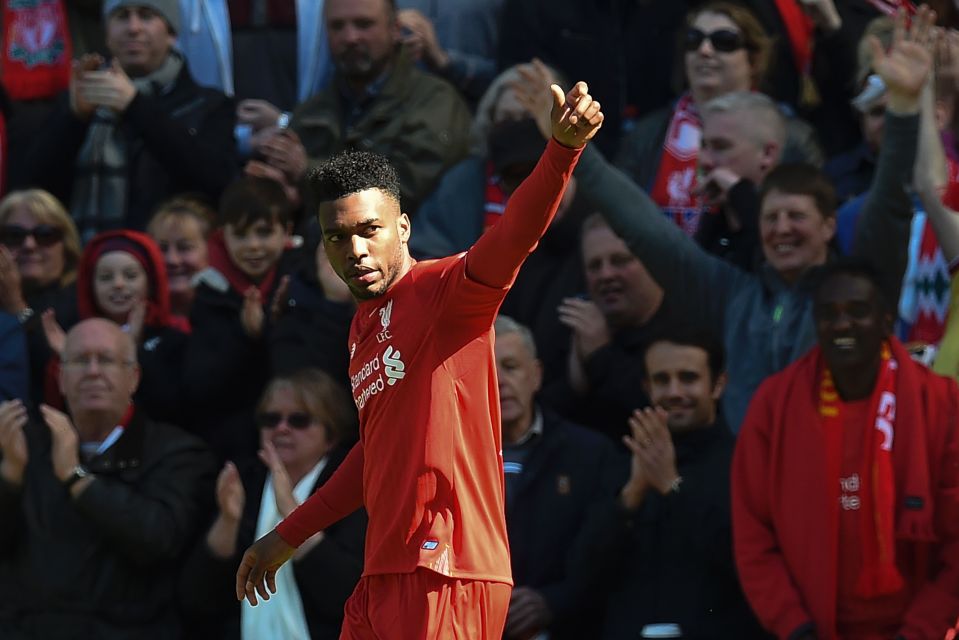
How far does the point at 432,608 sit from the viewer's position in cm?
557

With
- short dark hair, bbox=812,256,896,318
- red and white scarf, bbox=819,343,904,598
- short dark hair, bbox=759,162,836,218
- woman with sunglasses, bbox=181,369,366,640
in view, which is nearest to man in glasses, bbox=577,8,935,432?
short dark hair, bbox=759,162,836,218

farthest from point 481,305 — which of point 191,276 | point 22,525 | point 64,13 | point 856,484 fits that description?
point 64,13

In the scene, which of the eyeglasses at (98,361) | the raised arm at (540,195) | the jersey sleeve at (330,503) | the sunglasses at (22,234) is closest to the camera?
the raised arm at (540,195)

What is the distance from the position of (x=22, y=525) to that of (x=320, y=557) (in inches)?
56.8

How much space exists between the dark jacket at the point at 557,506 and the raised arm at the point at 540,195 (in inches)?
109

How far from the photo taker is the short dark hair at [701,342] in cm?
816

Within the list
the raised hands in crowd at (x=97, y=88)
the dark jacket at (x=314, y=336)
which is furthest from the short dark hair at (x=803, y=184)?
the raised hands in crowd at (x=97, y=88)

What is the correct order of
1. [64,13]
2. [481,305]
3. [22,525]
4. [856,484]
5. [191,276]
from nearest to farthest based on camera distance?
[481,305]
[856,484]
[22,525]
[191,276]
[64,13]

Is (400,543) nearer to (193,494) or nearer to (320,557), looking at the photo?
(320,557)

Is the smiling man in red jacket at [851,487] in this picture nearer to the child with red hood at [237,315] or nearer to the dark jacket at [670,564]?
the dark jacket at [670,564]

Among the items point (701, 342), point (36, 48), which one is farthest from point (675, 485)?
point (36, 48)

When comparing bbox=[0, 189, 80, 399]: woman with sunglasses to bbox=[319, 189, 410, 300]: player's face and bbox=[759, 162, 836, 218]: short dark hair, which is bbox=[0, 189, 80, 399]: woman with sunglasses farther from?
bbox=[319, 189, 410, 300]: player's face

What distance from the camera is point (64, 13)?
1114cm

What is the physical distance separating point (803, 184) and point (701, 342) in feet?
2.54
